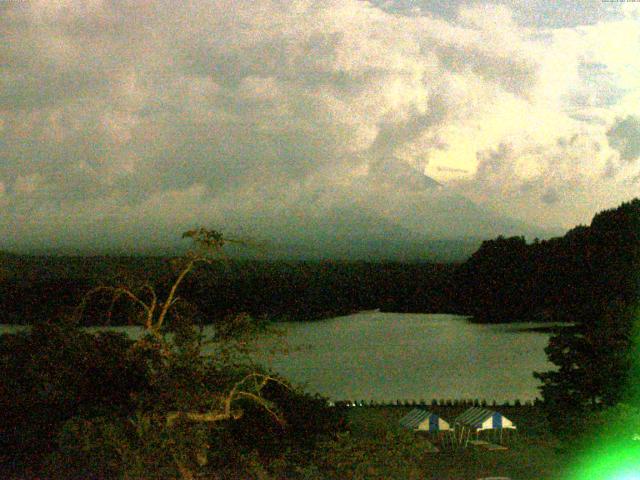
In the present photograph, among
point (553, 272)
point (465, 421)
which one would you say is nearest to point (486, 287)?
point (553, 272)

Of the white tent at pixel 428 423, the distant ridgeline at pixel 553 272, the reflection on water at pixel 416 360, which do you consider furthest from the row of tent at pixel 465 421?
the distant ridgeline at pixel 553 272

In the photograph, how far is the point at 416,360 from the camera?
47.8 meters

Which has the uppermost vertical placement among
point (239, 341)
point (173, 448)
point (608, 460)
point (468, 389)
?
point (239, 341)

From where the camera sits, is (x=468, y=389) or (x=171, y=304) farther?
(x=468, y=389)

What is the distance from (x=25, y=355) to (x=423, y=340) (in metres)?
49.6

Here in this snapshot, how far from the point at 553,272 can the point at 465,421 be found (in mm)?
44365

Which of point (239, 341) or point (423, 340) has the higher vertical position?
point (239, 341)

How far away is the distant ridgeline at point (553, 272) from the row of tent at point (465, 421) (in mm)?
23419

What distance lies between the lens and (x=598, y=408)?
1320 centimetres

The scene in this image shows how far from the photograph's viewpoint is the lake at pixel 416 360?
35375mm

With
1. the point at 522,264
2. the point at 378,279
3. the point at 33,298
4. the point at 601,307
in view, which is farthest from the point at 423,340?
the point at 601,307

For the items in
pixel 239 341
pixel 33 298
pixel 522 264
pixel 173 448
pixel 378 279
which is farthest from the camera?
pixel 378 279

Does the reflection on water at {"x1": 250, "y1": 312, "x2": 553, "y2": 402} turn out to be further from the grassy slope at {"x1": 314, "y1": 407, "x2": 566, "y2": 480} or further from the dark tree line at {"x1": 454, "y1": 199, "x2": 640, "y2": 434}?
the grassy slope at {"x1": 314, "y1": 407, "x2": 566, "y2": 480}

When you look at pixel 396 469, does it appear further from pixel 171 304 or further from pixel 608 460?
pixel 608 460
